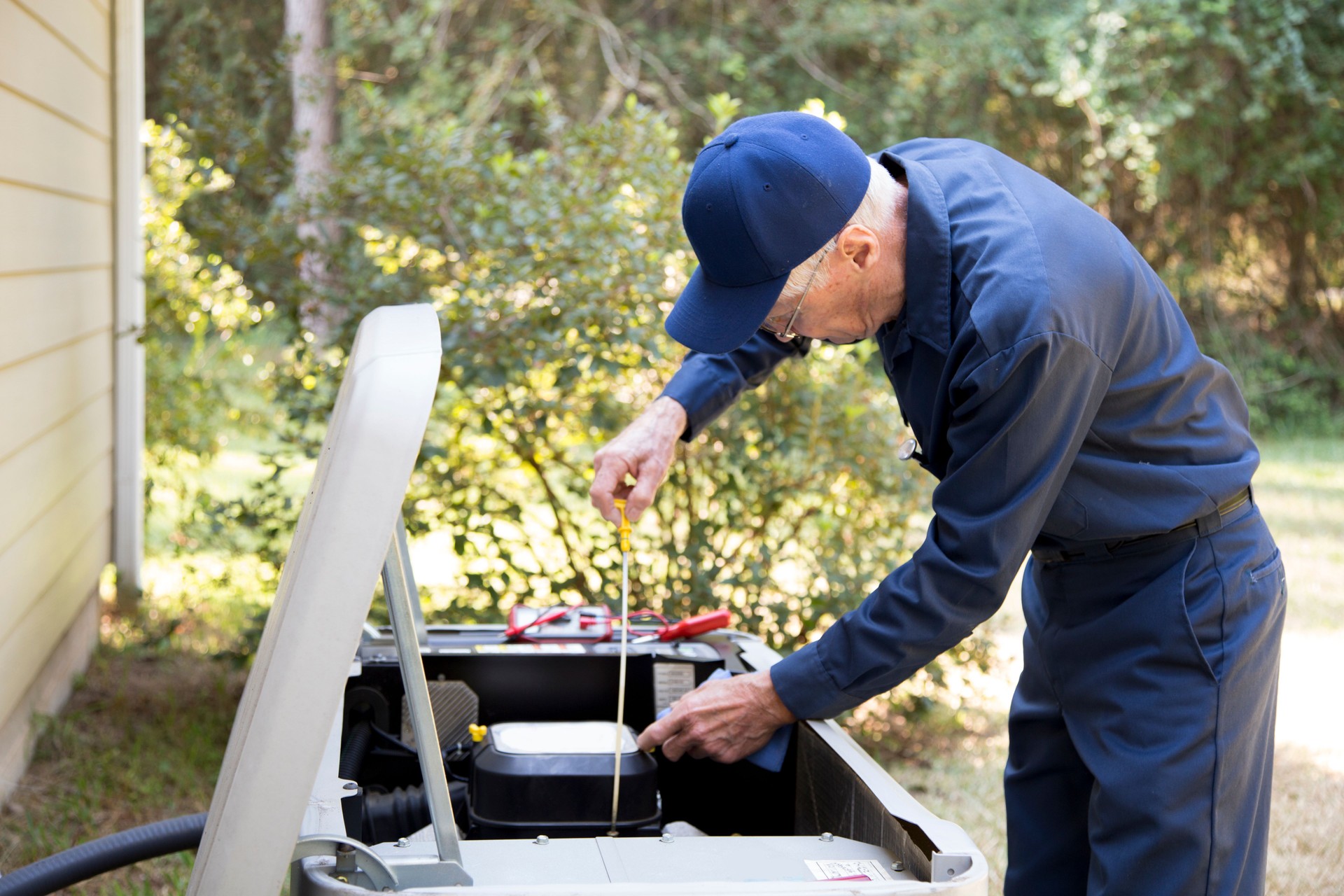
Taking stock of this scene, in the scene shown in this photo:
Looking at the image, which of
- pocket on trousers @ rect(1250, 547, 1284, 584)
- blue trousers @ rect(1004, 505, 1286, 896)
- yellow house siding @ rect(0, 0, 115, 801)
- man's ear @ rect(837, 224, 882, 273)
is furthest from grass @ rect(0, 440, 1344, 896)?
man's ear @ rect(837, 224, 882, 273)

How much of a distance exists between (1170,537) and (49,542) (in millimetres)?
3161

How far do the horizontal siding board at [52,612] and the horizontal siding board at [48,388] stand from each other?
9.3 inches

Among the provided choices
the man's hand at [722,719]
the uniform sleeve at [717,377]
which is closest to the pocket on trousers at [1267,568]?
the man's hand at [722,719]

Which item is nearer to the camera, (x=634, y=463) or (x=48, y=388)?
(x=634, y=463)

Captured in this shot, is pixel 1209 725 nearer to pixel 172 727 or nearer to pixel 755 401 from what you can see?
pixel 755 401

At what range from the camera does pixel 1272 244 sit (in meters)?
11.9

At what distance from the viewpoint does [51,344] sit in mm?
3449

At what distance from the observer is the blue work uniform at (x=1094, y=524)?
4.74 feet

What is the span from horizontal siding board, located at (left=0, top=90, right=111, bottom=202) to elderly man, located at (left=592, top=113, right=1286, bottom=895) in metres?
2.18

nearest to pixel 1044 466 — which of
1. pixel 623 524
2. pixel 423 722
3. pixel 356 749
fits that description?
pixel 623 524

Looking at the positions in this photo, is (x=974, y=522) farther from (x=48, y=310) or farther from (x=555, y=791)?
(x=48, y=310)

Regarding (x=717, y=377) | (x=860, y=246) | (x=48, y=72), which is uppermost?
(x=48, y=72)

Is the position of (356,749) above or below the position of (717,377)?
below

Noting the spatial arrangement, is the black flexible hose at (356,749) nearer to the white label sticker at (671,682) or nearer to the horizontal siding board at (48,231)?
the white label sticker at (671,682)
